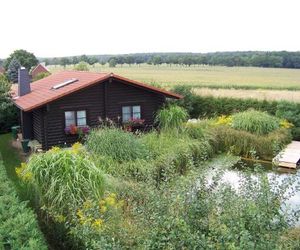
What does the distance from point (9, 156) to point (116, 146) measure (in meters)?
4.96

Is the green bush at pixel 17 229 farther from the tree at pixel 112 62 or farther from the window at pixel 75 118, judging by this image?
the tree at pixel 112 62

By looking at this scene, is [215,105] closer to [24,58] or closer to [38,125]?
[38,125]

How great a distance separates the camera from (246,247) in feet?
11.5

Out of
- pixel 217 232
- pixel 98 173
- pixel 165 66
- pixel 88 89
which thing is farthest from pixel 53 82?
pixel 165 66

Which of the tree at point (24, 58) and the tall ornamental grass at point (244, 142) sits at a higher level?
the tree at point (24, 58)

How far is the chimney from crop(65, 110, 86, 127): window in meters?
3.90

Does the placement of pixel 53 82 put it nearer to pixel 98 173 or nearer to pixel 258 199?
pixel 98 173

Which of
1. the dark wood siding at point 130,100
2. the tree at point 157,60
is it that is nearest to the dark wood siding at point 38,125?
the dark wood siding at point 130,100

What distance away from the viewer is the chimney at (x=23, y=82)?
1811 cm

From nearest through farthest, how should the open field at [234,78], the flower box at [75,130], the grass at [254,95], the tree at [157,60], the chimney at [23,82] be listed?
the flower box at [75,130], the chimney at [23,82], the grass at [254,95], the open field at [234,78], the tree at [157,60]

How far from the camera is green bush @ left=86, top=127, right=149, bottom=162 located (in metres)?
12.3

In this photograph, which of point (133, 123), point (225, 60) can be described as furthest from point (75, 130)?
point (225, 60)

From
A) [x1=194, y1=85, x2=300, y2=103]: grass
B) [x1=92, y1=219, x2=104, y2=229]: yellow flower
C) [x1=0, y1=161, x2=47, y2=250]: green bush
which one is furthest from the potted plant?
[x1=92, y1=219, x2=104, y2=229]: yellow flower

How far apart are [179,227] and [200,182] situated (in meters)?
1.35
